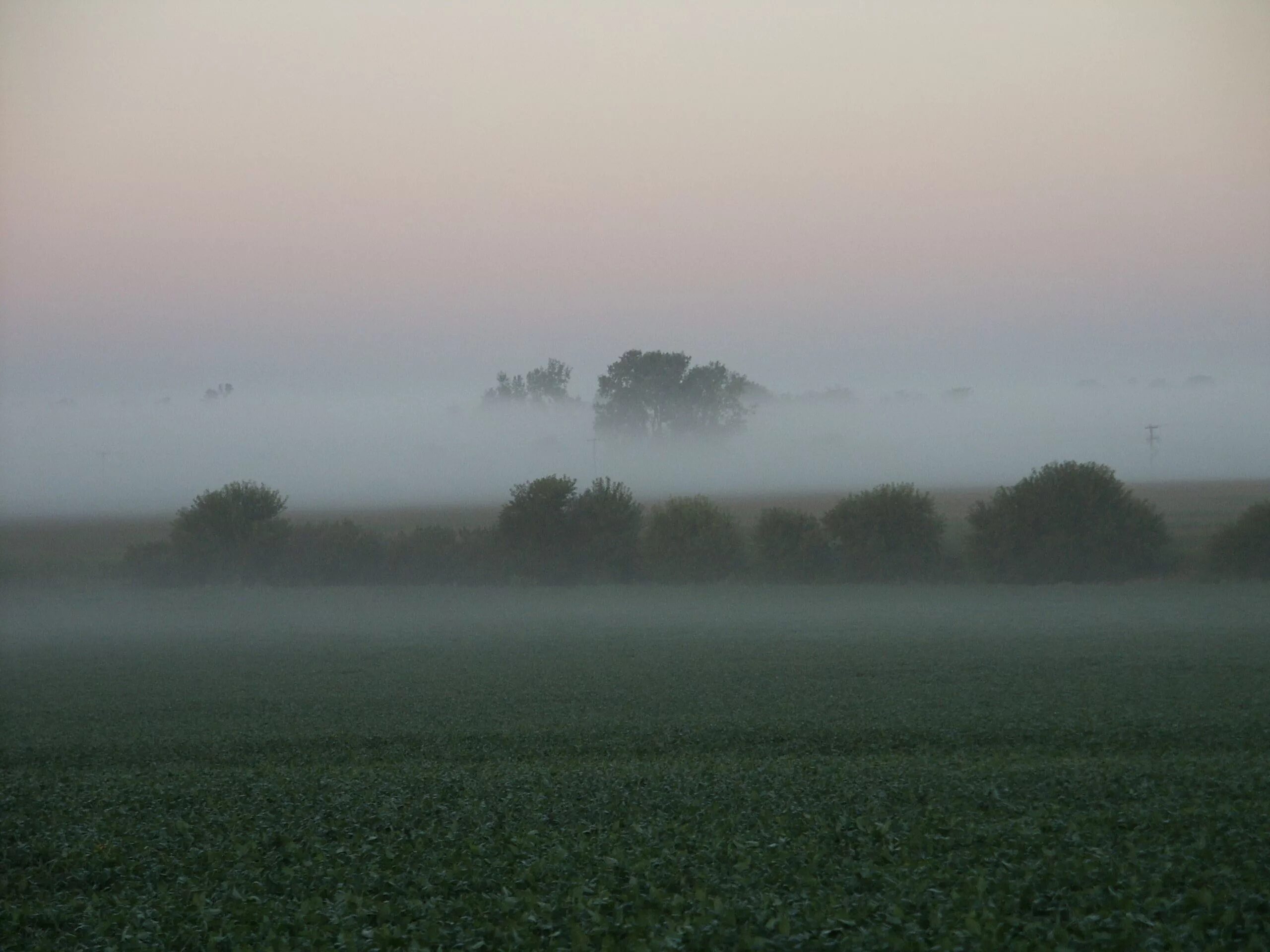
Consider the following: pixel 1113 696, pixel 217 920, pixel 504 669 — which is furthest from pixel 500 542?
pixel 217 920

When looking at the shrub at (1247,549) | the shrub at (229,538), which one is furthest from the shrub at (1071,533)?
the shrub at (229,538)

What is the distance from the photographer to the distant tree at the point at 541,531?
6700 cm

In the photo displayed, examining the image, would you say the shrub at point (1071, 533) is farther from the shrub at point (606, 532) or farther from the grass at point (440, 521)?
the shrub at point (606, 532)

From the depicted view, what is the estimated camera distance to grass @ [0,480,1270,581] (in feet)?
233

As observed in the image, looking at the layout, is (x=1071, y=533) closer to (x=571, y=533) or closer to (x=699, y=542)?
(x=699, y=542)

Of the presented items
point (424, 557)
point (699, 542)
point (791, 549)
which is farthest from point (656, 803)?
point (424, 557)

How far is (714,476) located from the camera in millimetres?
118375

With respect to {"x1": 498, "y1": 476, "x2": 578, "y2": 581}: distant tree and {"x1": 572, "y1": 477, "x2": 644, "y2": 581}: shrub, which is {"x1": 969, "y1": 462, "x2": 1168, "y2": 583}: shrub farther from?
{"x1": 498, "y1": 476, "x2": 578, "y2": 581}: distant tree

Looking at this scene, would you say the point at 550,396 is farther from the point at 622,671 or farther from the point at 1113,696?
the point at 1113,696

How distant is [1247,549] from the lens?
184 ft

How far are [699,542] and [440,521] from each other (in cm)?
3903

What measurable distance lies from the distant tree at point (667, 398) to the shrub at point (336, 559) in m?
46.1

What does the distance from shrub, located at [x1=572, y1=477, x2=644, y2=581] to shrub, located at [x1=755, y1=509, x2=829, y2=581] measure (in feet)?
26.5

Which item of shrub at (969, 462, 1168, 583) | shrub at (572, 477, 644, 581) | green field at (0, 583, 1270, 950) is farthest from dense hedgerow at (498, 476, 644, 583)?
green field at (0, 583, 1270, 950)
